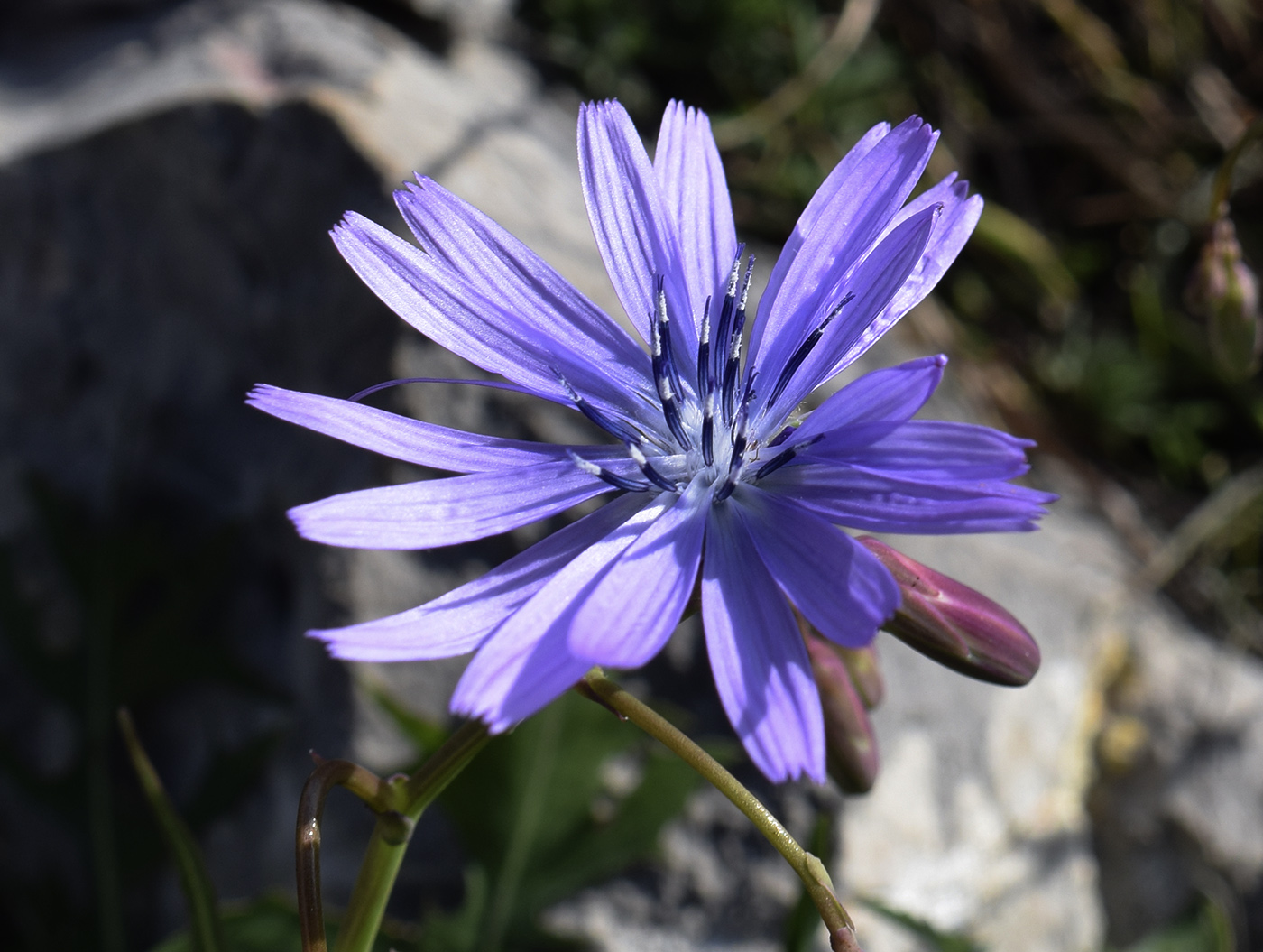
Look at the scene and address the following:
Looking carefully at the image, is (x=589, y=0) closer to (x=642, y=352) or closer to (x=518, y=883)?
(x=642, y=352)

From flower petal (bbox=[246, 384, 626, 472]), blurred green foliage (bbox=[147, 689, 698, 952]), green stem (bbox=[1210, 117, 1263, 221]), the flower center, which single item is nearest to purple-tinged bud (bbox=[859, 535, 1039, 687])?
the flower center

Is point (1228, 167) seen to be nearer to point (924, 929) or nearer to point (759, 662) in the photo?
point (759, 662)

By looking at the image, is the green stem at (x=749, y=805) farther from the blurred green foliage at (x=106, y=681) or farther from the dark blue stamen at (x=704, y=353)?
the blurred green foliage at (x=106, y=681)

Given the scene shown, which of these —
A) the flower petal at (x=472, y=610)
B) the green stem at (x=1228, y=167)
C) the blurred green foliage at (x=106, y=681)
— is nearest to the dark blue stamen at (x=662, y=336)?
the flower petal at (x=472, y=610)

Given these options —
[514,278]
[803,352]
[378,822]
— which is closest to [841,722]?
[803,352]

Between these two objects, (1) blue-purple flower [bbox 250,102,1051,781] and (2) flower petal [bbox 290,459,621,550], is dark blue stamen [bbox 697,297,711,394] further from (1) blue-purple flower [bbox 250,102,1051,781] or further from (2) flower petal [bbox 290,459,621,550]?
(2) flower petal [bbox 290,459,621,550]
